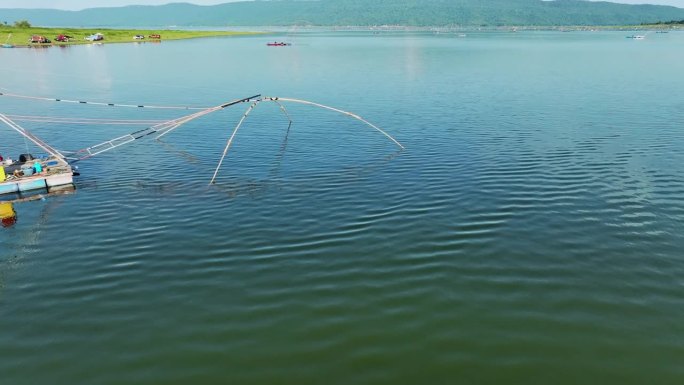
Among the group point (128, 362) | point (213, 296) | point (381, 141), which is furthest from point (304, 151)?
point (128, 362)

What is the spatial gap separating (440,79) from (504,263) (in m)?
56.0

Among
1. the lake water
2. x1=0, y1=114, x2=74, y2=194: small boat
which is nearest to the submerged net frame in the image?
the lake water

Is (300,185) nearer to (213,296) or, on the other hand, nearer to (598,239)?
(213,296)

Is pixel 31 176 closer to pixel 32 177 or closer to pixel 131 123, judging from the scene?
pixel 32 177

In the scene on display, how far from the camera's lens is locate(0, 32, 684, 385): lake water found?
11.8 metres

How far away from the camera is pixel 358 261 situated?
1636cm

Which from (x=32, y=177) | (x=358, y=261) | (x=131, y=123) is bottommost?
(x=358, y=261)

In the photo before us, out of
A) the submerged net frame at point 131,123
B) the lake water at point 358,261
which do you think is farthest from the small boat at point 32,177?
the submerged net frame at point 131,123

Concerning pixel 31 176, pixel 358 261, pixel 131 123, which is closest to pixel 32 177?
pixel 31 176

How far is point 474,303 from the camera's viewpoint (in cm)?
1391

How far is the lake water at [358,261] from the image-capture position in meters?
11.8

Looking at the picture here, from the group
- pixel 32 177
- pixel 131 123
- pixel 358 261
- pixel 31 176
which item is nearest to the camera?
pixel 358 261

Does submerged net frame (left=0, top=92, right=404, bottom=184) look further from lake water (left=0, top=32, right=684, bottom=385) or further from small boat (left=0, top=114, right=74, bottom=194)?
small boat (left=0, top=114, right=74, bottom=194)

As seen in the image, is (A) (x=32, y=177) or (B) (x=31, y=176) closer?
(A) (x=32, y=177)
